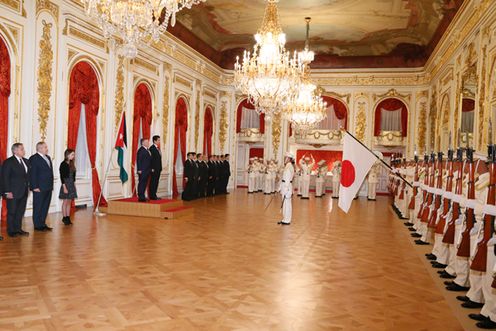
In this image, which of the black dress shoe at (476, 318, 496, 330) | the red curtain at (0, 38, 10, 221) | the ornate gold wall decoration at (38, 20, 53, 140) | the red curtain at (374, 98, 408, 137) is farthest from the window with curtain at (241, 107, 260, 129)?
the black dress shoe at (476, 318, 496, 330)

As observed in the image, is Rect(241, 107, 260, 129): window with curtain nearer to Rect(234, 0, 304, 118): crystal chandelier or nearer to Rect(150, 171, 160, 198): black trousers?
Rect(234, 0, 304, 118): crystal chandelier

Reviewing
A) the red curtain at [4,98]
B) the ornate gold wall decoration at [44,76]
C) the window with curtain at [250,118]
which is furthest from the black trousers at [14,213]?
the window with curtain at [250,118]

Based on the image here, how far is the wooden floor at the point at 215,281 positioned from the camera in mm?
3676

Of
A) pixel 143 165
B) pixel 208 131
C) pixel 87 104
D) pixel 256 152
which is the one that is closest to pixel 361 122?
pixel 256 152

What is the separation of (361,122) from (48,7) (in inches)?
523

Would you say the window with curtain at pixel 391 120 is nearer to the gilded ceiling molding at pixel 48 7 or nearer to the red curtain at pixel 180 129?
the red curtain at pixel 180 129

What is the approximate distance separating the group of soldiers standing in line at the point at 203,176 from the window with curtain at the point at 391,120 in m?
6.90

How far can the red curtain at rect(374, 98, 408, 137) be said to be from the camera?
18.9 metres

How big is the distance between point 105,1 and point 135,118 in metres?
6.63

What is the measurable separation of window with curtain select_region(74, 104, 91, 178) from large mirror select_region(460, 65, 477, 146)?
890 cm

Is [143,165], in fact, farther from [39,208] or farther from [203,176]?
[203,176]

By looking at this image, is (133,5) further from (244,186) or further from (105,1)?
(244,186)

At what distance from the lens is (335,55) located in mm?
19266

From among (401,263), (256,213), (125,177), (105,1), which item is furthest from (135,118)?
(401,263)
